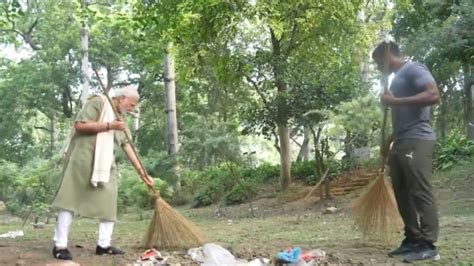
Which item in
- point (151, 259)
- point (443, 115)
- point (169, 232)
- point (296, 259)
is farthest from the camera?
point (443, 115)

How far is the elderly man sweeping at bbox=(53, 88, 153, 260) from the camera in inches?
173

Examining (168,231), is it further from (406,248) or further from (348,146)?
(348,146)

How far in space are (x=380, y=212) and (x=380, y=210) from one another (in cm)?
2

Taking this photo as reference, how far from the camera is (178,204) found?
48.5ft

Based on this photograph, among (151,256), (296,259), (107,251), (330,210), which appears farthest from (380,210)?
(330,210)

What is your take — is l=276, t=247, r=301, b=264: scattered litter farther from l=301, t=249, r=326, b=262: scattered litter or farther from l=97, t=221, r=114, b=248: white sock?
l=97, t=221, r=114, b=248: white sock

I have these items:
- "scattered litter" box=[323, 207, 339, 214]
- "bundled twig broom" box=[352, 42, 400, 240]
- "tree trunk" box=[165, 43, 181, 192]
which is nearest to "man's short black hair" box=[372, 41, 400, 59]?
"bundled twig broom" box=[352, 42, 400, 240]

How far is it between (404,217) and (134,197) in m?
8.50

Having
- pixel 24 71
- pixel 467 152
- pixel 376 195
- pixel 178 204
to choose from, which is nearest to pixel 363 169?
pixel 467 152

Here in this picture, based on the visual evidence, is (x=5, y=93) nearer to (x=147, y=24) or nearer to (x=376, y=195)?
(x=147, y=24)

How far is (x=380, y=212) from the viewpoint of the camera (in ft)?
16.1

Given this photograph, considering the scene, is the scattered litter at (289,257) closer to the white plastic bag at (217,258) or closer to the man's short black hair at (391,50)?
the white plastic bag at (217,258)

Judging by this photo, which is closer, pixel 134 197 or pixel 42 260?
pixel 42 260

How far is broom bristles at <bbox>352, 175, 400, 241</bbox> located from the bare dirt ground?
12cm
